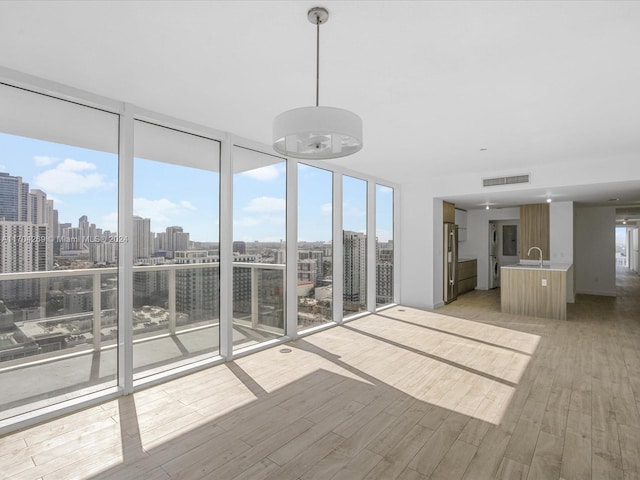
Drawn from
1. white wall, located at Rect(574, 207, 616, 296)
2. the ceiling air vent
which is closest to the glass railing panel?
the ceiling air vent

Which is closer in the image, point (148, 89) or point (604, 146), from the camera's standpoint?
point (148, 89)

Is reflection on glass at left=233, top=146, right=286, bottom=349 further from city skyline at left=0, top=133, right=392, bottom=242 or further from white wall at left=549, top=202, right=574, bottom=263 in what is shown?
white wall at left=549, top=202, right=574, bottom=263

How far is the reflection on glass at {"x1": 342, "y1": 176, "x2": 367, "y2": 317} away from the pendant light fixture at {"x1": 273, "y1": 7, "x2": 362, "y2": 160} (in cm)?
375

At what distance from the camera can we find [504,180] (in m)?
6.20

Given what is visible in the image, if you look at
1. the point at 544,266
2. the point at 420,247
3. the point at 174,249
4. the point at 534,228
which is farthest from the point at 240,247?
the point at 534,228

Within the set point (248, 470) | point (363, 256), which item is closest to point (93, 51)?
point (248, 470)

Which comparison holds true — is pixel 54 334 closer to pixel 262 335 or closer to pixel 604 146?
pixel 262 335

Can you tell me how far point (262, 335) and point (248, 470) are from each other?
8.05 feet

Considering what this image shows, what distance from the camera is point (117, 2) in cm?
188

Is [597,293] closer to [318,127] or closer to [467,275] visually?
[467,275]

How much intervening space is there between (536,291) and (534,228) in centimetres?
246

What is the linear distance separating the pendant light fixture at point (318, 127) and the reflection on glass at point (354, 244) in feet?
12.3

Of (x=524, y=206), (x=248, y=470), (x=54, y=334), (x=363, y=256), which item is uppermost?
(x=524, y=206)

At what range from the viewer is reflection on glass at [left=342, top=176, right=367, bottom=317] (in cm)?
601
